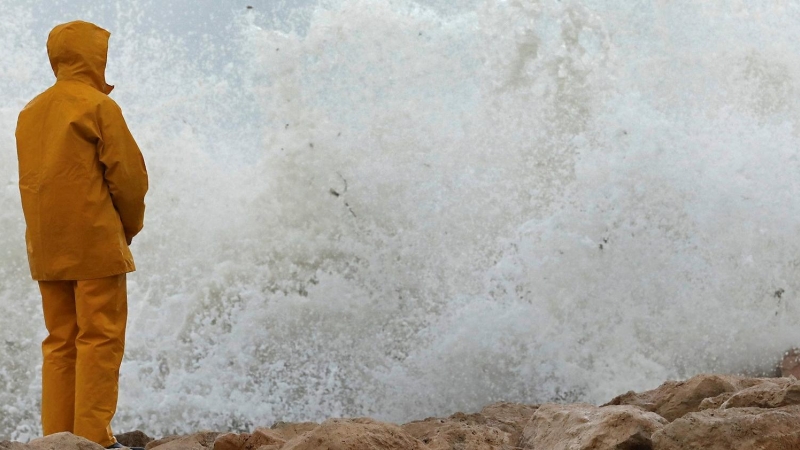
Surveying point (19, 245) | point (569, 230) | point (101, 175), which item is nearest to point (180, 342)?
point (19, 245)

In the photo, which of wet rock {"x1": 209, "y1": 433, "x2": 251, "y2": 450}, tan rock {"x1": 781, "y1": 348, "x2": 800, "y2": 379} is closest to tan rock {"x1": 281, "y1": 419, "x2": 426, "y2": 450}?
wet rock {"x1": 209, "y1": 433, "x2": 251, "y2": 450}

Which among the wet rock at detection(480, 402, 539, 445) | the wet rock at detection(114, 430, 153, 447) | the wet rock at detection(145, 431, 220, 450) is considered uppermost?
the wet rock at detection(480, 402, 539, 445)

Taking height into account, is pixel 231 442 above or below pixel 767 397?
below

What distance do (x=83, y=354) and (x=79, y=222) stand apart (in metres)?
0.38

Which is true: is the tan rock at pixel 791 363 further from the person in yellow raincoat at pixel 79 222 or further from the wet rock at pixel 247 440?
the person in yellow raincoat at pixel 79 222

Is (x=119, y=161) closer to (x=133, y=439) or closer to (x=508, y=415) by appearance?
(x=133, y=439)

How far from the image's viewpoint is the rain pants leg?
249 centimetres

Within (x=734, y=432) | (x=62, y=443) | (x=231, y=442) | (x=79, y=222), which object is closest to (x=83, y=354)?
(x=79, y=222)

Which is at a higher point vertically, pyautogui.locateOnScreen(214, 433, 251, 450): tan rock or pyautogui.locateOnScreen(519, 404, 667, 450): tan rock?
pyautogui.locateOnScreen(519, 404, 667, 450): tan rock

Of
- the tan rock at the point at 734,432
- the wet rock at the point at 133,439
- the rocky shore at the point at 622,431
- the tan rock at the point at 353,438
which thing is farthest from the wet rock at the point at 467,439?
the wet rock at the point at 133,439

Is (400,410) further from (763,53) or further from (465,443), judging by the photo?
(763,53)

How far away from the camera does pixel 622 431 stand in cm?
190

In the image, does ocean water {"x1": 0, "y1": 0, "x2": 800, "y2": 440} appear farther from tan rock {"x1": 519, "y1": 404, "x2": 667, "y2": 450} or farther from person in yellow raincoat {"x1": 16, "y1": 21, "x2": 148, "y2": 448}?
tan rock {"x1": 519, "y1": 404, "x2": 667, "y2": 450}

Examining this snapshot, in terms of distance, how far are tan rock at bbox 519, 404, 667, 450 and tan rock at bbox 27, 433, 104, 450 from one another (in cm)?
107
